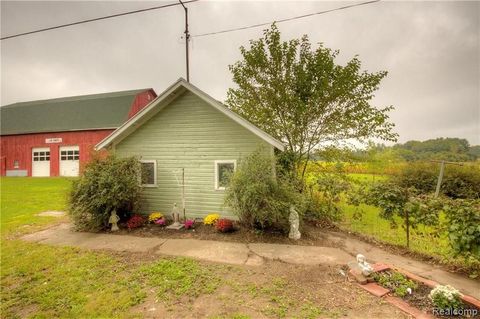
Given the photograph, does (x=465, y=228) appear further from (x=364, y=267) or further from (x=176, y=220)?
(x=176, y=220)

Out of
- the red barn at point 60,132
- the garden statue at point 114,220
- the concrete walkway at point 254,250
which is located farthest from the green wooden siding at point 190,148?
the red barn at point 60,132

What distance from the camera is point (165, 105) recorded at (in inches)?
343

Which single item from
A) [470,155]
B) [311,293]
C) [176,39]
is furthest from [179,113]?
[470,155]

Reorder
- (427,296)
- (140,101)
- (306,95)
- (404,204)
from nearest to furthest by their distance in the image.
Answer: (427,296), (404,204), (306,95), (140,101)

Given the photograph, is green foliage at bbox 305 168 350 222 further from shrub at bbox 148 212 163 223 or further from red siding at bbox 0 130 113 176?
red siding at bbox 0 130 113 176

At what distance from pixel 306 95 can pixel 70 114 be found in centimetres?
2544

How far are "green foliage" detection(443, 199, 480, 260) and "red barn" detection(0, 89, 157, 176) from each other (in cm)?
2334

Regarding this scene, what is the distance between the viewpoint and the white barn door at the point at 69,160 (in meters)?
22.5

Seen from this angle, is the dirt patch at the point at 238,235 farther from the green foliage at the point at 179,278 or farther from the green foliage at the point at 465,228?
the green foliage at the point at 465,228

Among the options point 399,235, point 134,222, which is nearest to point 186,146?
point 134,222

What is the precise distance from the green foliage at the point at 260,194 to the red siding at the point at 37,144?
19.4 metres

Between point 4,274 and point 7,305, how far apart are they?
55.5 inches

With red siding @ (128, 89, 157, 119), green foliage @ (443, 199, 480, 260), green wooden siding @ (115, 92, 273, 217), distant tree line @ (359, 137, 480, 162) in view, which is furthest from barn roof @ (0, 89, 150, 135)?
distant tree line @ (359, 137, 480, 162)

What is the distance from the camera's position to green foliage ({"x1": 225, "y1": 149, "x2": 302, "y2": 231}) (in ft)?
20.8
